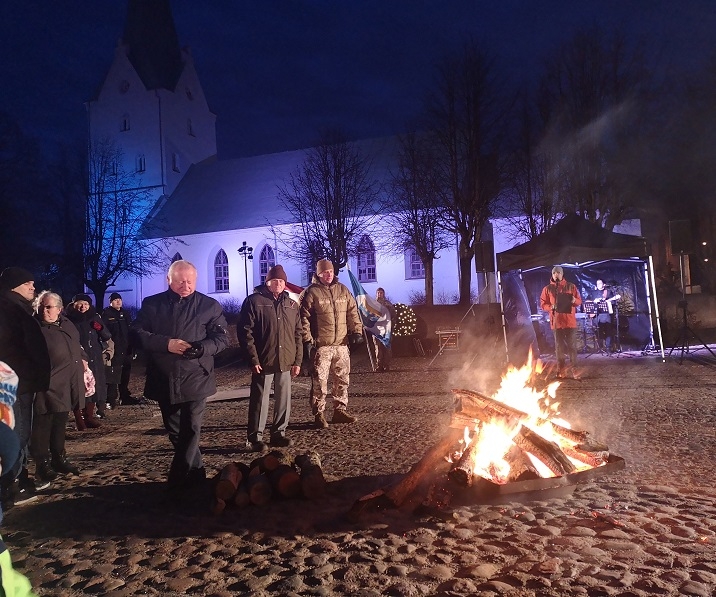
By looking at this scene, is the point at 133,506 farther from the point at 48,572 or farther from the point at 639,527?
the point at 639,527

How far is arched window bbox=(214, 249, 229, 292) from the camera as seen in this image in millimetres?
45375

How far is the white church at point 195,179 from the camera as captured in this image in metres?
41.3

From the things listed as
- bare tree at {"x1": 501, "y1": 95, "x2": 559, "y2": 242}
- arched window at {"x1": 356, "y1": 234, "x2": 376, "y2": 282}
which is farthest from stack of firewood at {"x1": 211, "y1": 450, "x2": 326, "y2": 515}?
arched window at {"x1": 356, "y1": 234, "x2": 376, "y2": 282}

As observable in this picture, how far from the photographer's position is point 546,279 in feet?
62.8

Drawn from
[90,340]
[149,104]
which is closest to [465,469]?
[90,340]

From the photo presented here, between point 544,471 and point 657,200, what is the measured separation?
32.8m

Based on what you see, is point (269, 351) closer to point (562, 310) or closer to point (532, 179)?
point (562, 310)

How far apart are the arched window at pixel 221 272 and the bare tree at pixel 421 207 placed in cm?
1469

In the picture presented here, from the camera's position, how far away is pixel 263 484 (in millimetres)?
4930

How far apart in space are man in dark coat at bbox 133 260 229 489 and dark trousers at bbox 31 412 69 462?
1.58 meters

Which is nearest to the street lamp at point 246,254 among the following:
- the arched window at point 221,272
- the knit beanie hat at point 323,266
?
the arched window at point 221,272

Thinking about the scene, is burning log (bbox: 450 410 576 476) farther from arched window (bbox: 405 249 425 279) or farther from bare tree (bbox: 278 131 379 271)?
arched window (bbox: 405 249 425 279)

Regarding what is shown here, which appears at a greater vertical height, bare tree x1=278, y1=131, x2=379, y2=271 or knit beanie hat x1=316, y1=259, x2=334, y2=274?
bare tree x1=278, y1=131, x2=379, y2=271

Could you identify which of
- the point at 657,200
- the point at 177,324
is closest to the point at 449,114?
the point at 657,200
